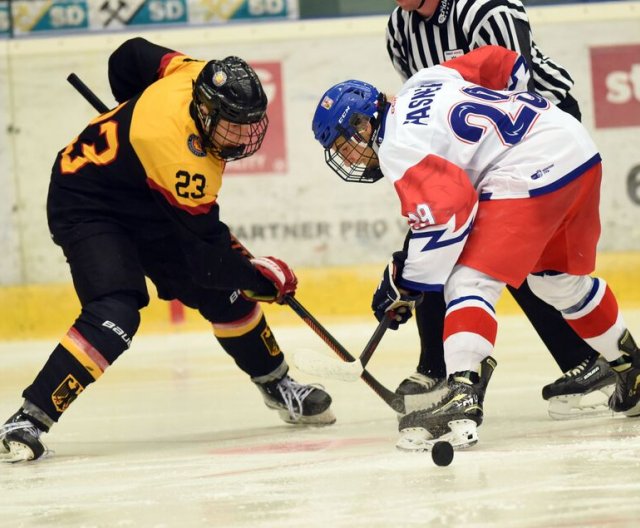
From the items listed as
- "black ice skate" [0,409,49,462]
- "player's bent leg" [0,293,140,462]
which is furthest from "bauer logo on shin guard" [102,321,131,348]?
"black ice skate" [0,409,49,462]

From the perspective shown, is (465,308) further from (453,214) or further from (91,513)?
(91,513)

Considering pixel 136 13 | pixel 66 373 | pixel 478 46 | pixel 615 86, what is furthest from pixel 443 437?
pixel 136 13

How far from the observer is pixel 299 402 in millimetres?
3273

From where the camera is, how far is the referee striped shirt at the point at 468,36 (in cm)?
320

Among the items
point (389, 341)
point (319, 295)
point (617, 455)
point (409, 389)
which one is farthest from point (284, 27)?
point (617, 455)

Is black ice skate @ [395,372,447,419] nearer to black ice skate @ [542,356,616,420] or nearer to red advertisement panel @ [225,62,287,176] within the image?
black ice skate @ [542,356,616,420]

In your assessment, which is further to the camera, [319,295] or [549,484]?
[319,295]

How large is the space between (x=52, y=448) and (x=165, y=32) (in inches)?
115

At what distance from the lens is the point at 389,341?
4.79 meters

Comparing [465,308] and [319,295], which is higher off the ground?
[465,308]

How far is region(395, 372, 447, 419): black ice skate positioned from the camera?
127 inches

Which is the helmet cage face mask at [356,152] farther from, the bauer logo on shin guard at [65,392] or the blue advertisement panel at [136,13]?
the blue advertisement panel at [136,13]

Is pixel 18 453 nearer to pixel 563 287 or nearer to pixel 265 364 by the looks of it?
pixel 265 364

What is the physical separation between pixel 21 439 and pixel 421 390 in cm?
103
